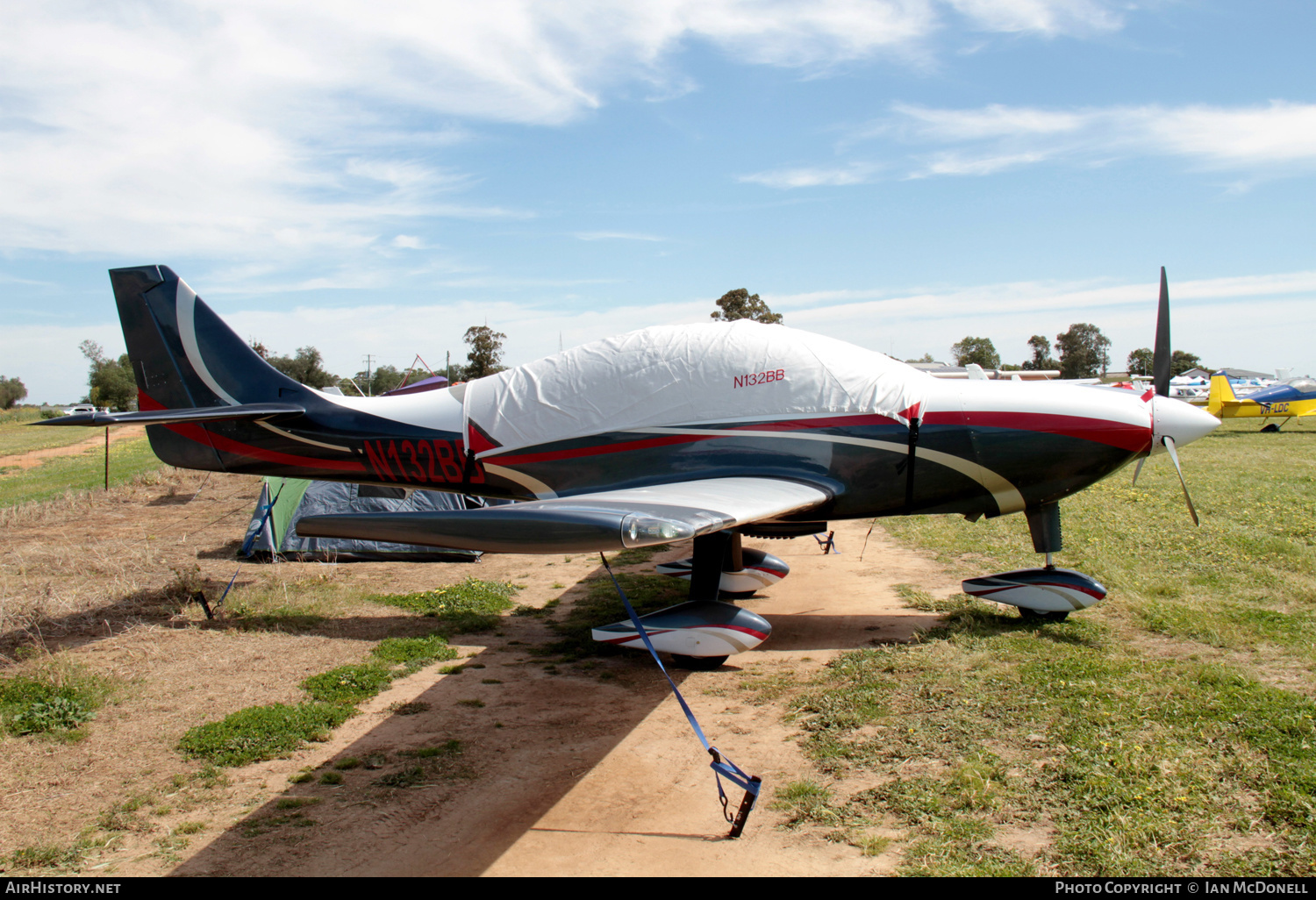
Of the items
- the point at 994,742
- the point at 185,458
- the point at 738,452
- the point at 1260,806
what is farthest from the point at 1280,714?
the point at 185,458

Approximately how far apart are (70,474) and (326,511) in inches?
821

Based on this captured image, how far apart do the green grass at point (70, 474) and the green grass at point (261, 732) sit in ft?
56.3

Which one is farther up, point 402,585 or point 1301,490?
point 1301,490

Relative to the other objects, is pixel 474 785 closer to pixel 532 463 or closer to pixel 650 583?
pixel 532 463

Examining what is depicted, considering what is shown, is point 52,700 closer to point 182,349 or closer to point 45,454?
point 182,349

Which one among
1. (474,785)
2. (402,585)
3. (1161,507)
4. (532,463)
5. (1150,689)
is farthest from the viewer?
(1161,507)

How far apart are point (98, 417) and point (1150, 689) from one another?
8.14m

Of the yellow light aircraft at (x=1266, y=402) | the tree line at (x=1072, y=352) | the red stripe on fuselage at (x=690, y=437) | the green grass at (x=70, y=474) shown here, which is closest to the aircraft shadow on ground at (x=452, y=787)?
the red stripe on fuselage at (x=690, y=437)

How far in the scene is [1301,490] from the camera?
1352 cm

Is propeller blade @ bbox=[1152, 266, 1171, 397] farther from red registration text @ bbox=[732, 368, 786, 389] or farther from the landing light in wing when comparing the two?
the landing light in wing

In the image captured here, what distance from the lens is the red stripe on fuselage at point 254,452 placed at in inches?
329

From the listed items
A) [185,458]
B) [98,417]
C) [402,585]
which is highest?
[98,417]

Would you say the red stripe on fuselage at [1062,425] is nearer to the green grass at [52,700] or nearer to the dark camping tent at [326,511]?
the dark camping tent at [326,511]

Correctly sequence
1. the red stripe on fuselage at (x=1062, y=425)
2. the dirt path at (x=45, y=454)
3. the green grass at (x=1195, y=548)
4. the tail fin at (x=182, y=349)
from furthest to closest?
the dirt path at (x=45, y=454) → the tail fin at (x=182, y=349) → the green grass at (x=1195, y=548) → the red stripe on fuselage at (x=1062, y=425)
